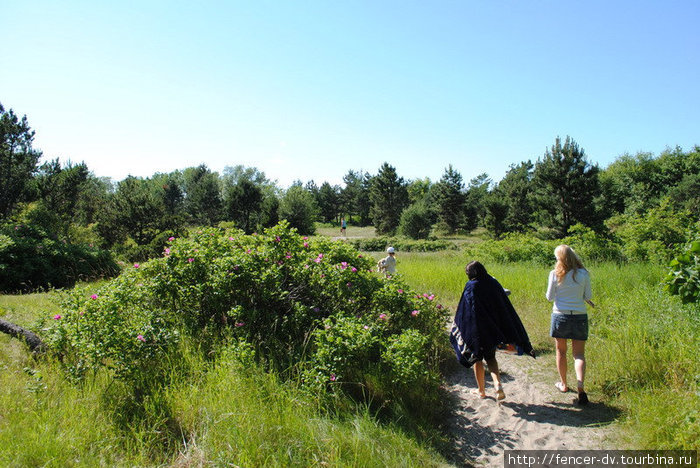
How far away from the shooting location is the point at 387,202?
126 feet

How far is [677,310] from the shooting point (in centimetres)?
481

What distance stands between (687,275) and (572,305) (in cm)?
153

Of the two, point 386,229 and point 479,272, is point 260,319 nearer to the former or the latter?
point 479,272

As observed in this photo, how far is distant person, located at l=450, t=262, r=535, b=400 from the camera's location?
415 cm

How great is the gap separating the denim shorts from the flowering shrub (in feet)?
4.80

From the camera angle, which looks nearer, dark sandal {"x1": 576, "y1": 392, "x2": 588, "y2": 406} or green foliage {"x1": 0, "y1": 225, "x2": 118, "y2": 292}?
dark sandal {"x1": 576, "y1": 392, "x2": 588, "y2": 406}

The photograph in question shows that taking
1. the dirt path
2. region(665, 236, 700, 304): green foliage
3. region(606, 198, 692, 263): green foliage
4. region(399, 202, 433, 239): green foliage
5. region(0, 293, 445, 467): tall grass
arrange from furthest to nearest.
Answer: region(399, 202, 433, 239): green foliage → region(606, 198, 692, 263): green foliage → region(665, 236, 700, 304): green foliage → the dirt path → region(0, 293, 445, 467): tall grass

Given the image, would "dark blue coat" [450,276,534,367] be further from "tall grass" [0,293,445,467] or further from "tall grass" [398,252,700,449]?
"tall grass" [0,293,445,467]

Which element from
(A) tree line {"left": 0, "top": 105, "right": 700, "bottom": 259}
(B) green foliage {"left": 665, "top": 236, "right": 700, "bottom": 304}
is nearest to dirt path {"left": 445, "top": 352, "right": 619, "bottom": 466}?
(B) green foliage {"left": 665, "top": 236, "right": 700, "bottom": 304}

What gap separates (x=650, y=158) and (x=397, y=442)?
60.7m

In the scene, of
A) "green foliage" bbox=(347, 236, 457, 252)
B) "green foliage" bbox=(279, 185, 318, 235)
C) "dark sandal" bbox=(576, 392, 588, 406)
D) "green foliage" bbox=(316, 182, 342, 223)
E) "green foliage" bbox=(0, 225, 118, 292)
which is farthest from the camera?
"green foliage" bbox=(316, 182, 342, 223)

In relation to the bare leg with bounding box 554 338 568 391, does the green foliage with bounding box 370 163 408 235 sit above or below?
above

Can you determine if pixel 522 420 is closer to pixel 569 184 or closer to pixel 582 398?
pixel 582 398

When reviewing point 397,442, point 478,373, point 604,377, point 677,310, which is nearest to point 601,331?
point 677,310
